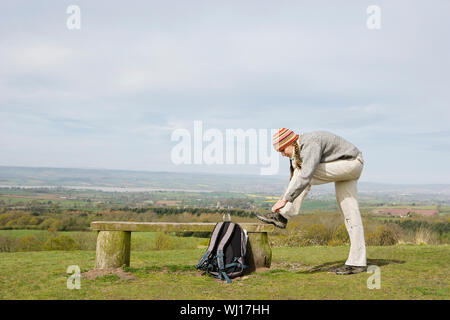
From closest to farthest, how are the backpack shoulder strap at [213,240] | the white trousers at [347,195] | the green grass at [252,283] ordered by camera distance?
the green grass at [252,283] → the white trousers at [347,195] → the backpack shoulder strap at [213,240]

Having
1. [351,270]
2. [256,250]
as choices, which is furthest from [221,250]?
[351,270]

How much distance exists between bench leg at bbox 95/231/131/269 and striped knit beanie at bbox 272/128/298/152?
10.3 feet

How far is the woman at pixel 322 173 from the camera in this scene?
552cm

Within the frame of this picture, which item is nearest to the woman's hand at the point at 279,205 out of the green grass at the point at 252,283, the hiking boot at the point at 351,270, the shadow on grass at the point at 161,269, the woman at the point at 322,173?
the woman at the point at 322,173

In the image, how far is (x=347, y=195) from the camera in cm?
602

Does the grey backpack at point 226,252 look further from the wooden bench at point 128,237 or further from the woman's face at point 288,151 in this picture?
the woman's face at point 288,151

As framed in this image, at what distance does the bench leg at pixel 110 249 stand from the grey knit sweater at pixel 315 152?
307 cm

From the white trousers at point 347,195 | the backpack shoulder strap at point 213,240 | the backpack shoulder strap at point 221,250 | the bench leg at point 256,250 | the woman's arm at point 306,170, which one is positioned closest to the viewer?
the woman's arm at point 306,170

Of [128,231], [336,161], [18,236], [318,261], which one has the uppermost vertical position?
[336,161]
